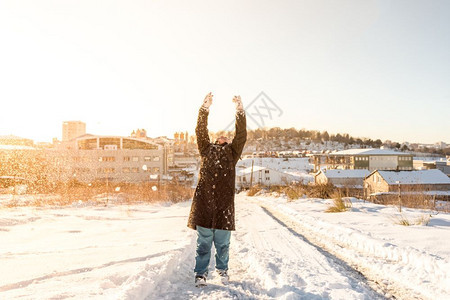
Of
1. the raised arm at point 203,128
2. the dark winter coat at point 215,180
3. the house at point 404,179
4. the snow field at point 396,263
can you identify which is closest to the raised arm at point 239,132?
the dark winter coat at point 215,180

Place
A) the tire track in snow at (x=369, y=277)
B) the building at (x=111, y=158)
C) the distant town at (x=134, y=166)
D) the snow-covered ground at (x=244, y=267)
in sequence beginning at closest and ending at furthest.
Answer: the snow-covered ground at (x=244, y=267) → the tire track in snow at (x=369, y=277) → the distant town at (x=134, y=166) → the building at (x=111, y=158)

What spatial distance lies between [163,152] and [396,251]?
6071cm

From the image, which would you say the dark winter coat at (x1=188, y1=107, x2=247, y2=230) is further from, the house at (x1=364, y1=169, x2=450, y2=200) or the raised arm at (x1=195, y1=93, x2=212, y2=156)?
the house at (x1=364, y1=169, x2=450, y2=200)

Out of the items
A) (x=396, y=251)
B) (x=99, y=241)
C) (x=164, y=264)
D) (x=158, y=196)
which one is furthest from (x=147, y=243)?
(x=158, y=196)

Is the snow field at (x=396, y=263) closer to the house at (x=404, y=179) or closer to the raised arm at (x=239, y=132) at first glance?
the raised arm at (x=239, y=132)

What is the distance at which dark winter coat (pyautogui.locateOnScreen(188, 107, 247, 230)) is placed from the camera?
3440 mm

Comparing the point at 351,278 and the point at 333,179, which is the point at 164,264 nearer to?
the point at 351,278

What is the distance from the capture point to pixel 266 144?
502ft

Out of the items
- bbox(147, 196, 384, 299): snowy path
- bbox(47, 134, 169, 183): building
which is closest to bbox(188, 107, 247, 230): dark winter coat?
bbox(147, 196, 384, 299): snowy path

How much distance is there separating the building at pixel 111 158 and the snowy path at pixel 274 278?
168 ft

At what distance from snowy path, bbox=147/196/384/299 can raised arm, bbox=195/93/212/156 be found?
5.24 ft

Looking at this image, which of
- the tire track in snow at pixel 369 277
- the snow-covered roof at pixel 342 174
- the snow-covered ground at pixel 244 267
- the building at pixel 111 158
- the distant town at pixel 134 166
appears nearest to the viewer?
the snow-covered ground at pixel 244 267

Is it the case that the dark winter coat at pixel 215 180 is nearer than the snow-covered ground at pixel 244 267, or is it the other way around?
the snow-covered ground at pixel 244 267

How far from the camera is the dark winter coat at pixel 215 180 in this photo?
344 centimetres
